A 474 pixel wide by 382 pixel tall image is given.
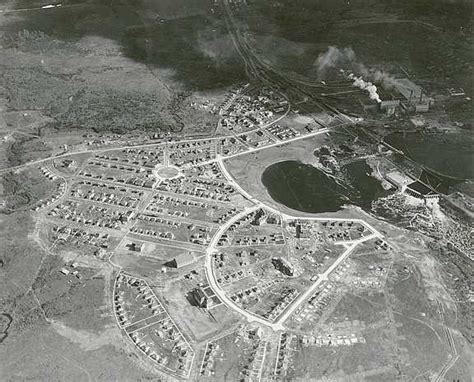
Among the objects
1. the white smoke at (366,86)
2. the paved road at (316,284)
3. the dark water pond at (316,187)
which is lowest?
the paved road at (316,284)

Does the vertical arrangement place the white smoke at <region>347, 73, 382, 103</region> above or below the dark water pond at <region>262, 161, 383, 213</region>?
above

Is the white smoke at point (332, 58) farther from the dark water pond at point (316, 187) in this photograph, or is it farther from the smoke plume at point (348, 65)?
the dark water pond at point (316, 187)

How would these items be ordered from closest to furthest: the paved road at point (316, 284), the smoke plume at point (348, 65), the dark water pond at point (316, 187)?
the paved road at point (316, 284) → the dark water pond at point (316, 187) → the smoke plume at point (348, 65)

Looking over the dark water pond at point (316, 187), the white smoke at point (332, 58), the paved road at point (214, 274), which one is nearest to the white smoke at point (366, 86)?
the white smoke at point (332, 58)

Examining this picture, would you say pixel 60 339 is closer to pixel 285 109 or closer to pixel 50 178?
pixel 50 178

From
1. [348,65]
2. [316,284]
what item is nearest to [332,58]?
[348,65]

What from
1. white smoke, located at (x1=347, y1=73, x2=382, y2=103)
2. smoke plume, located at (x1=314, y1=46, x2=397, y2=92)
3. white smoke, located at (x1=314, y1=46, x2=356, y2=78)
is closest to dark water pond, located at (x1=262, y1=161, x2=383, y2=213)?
white smoke, located at (x1=347, y1=73, x2=382, y2=103)

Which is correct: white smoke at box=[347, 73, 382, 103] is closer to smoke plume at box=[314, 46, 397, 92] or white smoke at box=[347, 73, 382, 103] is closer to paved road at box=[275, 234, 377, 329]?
smoke plume at box=[314, 46, 397, 92]
